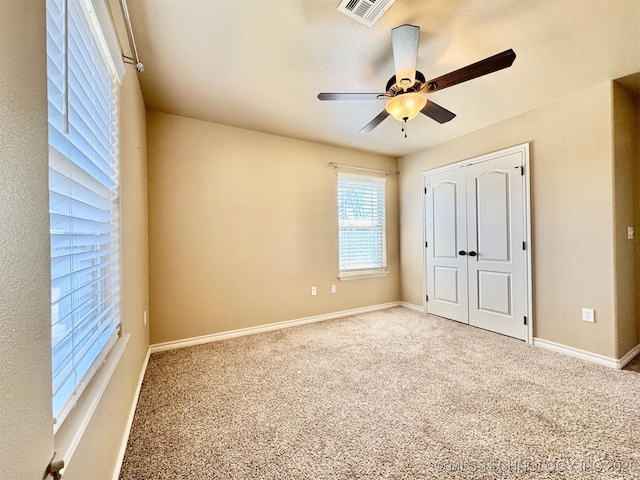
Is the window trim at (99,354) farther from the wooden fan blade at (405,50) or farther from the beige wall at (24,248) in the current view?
the wooden fan blade at (405,50)

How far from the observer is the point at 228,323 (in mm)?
3170

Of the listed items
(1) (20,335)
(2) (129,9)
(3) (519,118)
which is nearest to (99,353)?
(1) (20,335)

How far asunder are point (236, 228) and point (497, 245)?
3049 mm

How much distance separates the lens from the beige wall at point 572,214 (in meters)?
2.43

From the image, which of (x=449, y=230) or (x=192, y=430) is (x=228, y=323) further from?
(x=449, y=230)

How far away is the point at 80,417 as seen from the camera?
0.89m

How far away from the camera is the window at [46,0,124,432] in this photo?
832 millimetres

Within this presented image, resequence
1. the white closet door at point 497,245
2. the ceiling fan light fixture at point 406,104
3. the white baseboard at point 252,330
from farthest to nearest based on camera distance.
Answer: the white closet door at point 497,245 → the white baseboard at point 252,330 → the ceiling fan light fixture at point 406,104

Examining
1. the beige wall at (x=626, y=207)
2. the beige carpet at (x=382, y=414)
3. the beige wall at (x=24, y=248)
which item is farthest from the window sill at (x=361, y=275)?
the beige wall at (x=24, y=248)

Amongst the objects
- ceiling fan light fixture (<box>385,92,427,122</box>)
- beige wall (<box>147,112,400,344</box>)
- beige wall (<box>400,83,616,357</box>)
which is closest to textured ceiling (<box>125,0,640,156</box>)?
beige wall (<box>400,83,616,357</box>)

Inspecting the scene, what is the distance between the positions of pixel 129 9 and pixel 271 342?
2893 millimetres

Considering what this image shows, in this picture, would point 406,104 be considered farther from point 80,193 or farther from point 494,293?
Result: point 494,293

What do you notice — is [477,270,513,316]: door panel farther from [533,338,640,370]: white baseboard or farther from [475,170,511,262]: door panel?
[533,338,640,370]: white baseboard

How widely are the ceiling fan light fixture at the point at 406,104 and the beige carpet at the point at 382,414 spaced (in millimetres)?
2043
